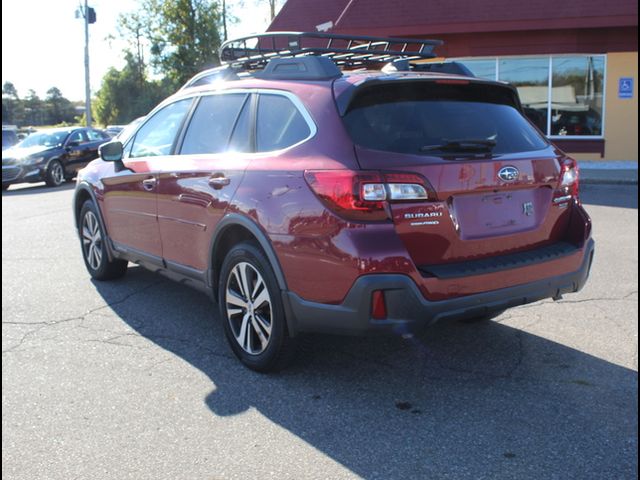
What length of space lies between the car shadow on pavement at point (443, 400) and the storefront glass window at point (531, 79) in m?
14.5

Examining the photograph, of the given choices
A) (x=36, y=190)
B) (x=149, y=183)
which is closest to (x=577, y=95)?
(x=36, y=190)

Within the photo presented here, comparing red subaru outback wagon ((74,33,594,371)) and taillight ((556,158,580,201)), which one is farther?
taillight ((556,158,580,201))

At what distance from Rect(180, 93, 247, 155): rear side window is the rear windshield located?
3.59 feet

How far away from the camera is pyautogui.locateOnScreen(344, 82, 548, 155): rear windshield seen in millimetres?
3668

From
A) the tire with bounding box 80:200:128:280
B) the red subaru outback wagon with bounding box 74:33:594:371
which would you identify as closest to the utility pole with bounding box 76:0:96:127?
the tire with bounding box 80:200:128:280

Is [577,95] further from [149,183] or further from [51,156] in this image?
[149,183]

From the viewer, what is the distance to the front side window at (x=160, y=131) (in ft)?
17.0

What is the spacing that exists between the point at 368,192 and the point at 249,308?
1.20 m

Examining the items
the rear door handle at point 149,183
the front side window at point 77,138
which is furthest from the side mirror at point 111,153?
the front side window at point 77,138

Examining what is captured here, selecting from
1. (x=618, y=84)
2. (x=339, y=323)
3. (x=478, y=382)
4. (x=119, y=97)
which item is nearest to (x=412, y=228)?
(x=339, y=323)

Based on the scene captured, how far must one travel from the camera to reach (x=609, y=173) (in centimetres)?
1543

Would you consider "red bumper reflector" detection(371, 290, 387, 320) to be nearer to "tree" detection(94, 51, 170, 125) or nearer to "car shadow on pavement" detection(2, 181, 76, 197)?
"car shadow on pavement" detection(2, 181, 76, 197)

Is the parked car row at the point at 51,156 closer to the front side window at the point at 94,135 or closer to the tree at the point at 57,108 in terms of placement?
the front side window at the point at 94,135

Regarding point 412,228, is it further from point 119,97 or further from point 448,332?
point 119,97
